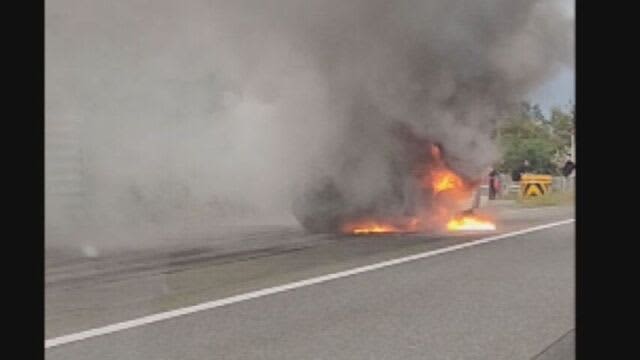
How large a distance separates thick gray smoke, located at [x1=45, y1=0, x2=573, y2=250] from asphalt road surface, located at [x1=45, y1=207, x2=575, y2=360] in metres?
2.61

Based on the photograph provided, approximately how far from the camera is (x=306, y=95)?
53.0ft

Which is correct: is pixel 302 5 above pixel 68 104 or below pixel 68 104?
above

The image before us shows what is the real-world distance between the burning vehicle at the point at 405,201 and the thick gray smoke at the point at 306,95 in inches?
4.5

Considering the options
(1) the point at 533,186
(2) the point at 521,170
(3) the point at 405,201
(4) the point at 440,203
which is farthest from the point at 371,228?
(2) the point at 521,170

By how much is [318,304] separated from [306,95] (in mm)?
9316

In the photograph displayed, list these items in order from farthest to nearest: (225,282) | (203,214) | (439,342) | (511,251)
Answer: (203,214) < (511,251) < (225,282) < (439,342)

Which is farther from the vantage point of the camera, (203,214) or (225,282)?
(203,214)

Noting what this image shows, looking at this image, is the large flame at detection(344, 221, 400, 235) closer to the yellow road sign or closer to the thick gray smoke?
the thick gray smoke

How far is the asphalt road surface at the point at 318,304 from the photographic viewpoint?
5.32 meters
